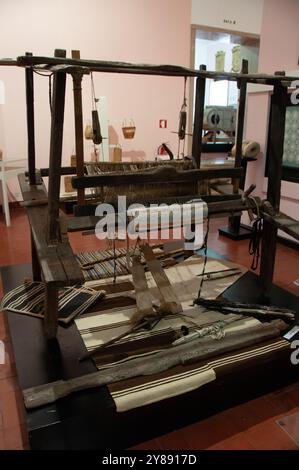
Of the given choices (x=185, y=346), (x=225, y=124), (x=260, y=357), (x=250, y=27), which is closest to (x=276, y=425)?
(x=260, y=357)

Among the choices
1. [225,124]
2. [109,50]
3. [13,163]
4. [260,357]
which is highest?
[109,50]

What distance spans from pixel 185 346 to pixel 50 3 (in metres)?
4.44

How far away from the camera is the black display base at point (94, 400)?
1403mm

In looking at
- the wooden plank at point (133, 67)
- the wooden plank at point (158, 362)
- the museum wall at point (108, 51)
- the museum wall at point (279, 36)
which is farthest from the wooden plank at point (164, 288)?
the museum wall at point (279, 36)

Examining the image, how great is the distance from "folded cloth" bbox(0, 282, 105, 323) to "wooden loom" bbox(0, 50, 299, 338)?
18 centimetres

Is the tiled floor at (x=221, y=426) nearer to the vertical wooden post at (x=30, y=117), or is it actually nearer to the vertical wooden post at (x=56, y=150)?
the vertical wooden post at (x=56, y=150)

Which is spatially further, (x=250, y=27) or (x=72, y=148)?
(x=250, y=27)

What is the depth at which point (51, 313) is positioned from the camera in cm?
184

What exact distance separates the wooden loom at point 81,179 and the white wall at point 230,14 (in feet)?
11.4

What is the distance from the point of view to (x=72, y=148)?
5016mm

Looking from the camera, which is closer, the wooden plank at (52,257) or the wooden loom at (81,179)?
the wooden plank at (52,257)

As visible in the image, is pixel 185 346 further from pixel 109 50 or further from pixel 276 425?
pixel 109 50

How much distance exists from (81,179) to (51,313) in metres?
0.66
